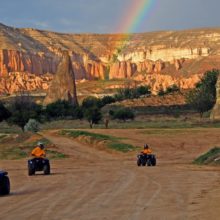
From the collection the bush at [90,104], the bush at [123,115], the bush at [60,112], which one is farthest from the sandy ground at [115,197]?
the bush at [90,104]

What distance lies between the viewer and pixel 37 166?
78.2 feet

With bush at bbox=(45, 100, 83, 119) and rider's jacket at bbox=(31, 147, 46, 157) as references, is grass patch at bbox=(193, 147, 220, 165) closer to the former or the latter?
rider's jacket at bbox=(31, 147, 46, 157)

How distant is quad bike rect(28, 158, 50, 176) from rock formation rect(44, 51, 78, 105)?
355 feet

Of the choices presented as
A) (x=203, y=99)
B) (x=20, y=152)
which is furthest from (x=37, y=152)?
(x=203, y=99)

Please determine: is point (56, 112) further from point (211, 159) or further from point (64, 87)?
point (211, 159)

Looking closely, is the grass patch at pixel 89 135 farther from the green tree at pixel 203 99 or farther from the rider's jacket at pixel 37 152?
the green tree at pixel 203 99

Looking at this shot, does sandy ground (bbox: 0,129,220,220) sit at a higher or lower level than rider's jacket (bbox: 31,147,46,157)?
lower

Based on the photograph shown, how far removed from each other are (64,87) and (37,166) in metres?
113

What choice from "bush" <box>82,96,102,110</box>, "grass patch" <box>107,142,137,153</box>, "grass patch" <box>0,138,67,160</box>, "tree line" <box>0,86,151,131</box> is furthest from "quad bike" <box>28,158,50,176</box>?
"bush" <box>82,96,102,110</box>

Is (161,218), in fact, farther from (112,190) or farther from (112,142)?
(112,142)

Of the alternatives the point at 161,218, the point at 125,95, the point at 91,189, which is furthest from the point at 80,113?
the point at 161,218

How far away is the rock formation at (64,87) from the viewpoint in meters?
134

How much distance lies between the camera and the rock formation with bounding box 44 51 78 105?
134 metres

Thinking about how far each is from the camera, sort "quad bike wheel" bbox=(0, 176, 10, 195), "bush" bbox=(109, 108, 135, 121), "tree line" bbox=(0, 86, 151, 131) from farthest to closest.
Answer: "bush" bbox=(109, 108, 135, 121) < "tree line" bbox=(0, 86, 151, 131) < "quad bike wheel" bbox=(0, 176, 10, 195)
